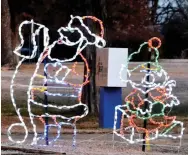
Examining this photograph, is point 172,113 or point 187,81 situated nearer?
point 172,113

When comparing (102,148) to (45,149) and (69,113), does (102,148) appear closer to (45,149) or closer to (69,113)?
(45,149)

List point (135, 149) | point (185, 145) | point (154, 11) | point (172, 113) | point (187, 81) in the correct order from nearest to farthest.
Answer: point (135, 149)
point (185, 145)
point (172, 113)
point (187, 81)
point (154, 11)

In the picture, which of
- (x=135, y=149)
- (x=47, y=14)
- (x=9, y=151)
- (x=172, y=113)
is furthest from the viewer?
(x=47, y=14)

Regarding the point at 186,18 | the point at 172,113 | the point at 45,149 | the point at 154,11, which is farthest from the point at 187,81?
the point at 186,18

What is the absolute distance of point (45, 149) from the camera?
32.7 feet

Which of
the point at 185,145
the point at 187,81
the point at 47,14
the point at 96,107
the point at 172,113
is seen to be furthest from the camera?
the point at 47,14

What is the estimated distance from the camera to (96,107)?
Result: 1722cm

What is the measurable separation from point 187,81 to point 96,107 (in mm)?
16107

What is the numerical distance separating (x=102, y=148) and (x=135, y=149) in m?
0.57

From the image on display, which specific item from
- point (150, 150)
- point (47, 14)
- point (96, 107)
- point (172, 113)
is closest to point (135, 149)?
point (150, 150)

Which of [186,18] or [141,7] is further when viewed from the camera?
[186,18]

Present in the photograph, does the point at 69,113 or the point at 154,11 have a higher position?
the point at 154,11

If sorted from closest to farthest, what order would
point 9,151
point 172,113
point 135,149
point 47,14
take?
point 9,151 → point 135,149 → point 172,113 → point 47,14

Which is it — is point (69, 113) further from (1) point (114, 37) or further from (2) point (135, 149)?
(1) point (114, 37)
